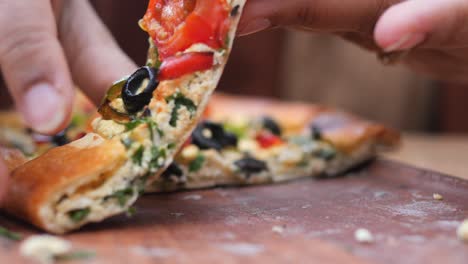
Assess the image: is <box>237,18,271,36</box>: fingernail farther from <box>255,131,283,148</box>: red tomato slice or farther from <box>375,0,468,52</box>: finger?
<box>255,131,283,148</box>: red tomato slice

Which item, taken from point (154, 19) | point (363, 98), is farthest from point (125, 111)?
point (363, 98)

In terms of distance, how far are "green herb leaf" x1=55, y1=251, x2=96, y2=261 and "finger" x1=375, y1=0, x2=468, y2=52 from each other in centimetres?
119

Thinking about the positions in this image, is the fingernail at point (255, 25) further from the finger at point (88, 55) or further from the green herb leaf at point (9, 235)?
the green herb leaf at point (9, 235)

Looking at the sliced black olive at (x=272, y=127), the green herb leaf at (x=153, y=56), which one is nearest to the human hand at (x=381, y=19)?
the green herb leaf at (x=153, y=56)

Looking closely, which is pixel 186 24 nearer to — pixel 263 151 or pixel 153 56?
pixel 153 56

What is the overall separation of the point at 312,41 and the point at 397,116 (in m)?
1.58

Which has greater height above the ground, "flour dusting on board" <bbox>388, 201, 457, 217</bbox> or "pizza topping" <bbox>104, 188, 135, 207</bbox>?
"pizza topping" <bbox>104, 188, 135, 207</bbox>

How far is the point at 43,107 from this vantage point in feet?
5.92

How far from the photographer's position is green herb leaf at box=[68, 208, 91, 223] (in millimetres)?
2021

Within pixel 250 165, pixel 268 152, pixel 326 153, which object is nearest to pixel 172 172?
pixel 250 165

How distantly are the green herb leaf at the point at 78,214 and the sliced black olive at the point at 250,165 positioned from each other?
1.28 m

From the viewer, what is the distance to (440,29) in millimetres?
2203

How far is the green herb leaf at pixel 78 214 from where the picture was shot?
2.02 metres

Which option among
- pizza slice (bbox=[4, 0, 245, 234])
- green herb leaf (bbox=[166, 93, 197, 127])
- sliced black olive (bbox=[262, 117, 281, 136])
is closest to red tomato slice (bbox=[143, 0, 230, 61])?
pizza slice (bbox=[4, 0, 245, 234])
